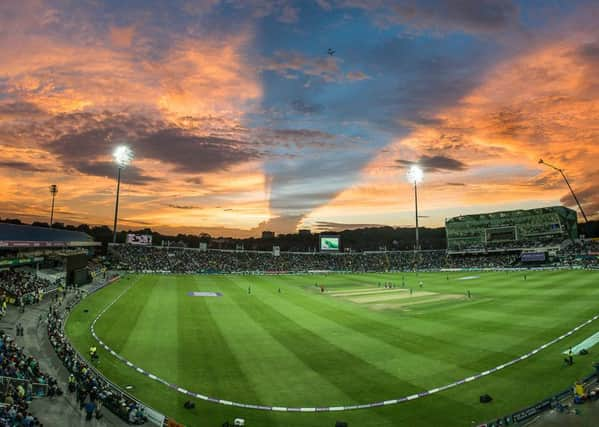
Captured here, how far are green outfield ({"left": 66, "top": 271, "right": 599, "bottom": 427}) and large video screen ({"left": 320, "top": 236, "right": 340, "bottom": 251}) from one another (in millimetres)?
74167

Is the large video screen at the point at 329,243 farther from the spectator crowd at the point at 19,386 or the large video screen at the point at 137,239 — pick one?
the spectator crowd at the point at 19,386

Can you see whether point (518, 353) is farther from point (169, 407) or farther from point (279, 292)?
point (279, 292)

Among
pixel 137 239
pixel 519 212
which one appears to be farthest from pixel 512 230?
pixel 137 239

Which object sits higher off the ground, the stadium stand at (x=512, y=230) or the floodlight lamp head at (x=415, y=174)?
the floodlight lamp head at (x=415, y=174)

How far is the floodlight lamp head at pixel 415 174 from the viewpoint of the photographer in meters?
90.9

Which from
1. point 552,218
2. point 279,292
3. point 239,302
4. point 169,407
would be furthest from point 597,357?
point 552,218

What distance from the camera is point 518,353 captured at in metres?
26.3

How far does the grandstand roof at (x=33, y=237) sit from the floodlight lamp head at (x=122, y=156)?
17.7 meters

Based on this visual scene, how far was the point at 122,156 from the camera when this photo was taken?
74.1 m

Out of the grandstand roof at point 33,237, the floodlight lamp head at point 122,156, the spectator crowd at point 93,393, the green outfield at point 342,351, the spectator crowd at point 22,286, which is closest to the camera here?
the spectator crowd at point 93,393

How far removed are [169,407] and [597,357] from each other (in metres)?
26.3

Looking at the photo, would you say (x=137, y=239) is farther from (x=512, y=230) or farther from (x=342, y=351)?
(x=512, y=230)

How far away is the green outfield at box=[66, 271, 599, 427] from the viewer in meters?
19.0

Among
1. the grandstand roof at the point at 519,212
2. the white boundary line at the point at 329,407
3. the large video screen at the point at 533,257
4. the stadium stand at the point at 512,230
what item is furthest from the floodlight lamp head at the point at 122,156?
the grandstand roof at the point at 519,212
